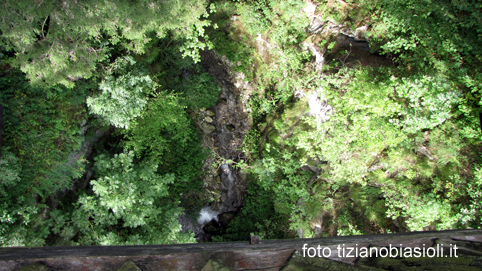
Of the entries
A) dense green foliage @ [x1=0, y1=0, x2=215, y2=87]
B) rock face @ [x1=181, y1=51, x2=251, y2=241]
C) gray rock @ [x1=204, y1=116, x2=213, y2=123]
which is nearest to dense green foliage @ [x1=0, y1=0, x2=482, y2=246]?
dense green foliage @ [x1=0, y1=0, x2=215, y2=87]

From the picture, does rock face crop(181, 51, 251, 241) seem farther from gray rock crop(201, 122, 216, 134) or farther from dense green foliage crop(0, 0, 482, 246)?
dense green foliage crop(0, 0, 482, 246)

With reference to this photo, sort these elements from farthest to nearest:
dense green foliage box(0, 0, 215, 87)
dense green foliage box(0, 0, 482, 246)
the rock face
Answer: the rock face → dense green foliage box(0, 0, 482, 246) → dense green foliage box(0, 0, 215, 87)

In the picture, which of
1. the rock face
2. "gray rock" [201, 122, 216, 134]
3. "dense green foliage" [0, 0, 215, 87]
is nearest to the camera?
"dense green foliage" [0, 0, 215, 87]

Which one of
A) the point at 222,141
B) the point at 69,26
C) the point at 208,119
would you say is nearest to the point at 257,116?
the point at 222,141

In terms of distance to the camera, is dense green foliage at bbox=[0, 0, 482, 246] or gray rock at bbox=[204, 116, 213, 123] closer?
dense green foliage at bbox=[0, 0, 482, 246]

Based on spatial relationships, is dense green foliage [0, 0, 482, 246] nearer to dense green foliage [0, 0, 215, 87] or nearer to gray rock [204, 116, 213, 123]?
dense green foliage [0, 0, 215, 87]

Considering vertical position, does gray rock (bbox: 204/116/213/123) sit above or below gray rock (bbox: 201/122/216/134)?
above

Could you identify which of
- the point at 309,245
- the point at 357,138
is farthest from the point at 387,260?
the point at 357,138

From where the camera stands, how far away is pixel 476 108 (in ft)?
A: 18.2

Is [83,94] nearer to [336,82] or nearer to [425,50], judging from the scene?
[336,82]

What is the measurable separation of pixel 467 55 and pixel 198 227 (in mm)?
10996

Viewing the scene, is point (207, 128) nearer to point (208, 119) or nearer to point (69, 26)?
point (208, 119)

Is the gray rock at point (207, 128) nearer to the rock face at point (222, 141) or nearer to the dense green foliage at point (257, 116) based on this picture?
the rock face at point (222, 141)

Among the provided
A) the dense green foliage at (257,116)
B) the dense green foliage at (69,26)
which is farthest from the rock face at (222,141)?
the dense green foliage at (69,26)
